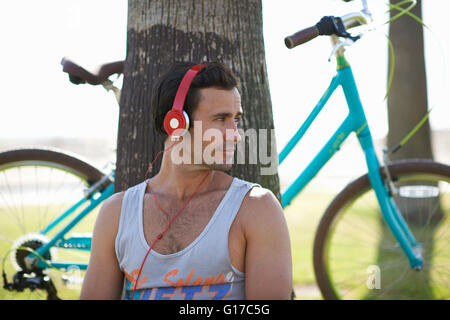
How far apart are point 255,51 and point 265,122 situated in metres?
0.38

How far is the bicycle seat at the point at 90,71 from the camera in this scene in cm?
306

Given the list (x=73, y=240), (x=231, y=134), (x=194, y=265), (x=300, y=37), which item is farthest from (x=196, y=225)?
(x=73, y=240)

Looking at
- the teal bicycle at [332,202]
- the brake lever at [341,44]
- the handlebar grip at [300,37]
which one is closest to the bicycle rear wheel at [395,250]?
the teal bicycle at [332,202]

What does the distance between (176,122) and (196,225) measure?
41 cm

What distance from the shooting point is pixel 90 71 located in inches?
120

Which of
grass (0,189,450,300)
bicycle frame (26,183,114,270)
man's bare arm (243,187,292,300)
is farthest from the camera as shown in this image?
grass (0,189,450,300)

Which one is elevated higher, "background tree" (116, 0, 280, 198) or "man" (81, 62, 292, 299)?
"background tree" (116, 0, 280, 198)

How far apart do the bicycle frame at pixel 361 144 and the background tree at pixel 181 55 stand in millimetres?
438

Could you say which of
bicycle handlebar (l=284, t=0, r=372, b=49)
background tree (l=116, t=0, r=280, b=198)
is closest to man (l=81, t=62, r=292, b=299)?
background tree (l=116, t=0, r=280, b=198)

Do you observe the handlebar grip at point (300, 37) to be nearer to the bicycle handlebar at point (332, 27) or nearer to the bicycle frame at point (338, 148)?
the bicycle handlebar at point (332, 27)

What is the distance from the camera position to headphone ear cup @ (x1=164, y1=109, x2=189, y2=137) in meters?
2.00

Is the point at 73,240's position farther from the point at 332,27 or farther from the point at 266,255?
the point at 332,27

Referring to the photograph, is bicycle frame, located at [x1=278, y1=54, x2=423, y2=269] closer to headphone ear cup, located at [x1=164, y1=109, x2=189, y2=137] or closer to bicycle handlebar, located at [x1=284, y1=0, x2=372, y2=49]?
bicycle handlebar, located at [x1=284, y1=0, x2=372, y2=49]

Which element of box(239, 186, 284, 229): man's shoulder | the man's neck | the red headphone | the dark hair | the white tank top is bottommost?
the white tank top
